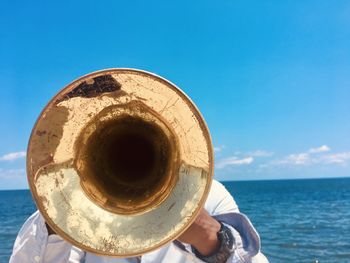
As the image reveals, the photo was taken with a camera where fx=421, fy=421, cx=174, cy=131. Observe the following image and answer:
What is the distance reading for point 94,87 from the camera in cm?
168

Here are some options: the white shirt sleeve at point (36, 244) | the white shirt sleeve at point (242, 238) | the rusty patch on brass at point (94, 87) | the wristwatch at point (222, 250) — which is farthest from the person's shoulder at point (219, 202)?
the rusty patch on brass at point (94, 87)

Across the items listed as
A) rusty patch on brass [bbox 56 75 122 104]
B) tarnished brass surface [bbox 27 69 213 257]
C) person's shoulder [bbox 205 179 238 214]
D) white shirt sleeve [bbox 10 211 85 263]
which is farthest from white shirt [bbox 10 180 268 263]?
rusty patch on brass [bbox 56 75 122 104]

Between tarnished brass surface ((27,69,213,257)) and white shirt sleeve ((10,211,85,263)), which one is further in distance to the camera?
white shirt sleeve ((10,211,85,263))

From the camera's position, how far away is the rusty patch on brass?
163cm

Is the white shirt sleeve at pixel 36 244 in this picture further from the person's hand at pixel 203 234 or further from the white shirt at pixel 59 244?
the person's hand at pixel 203 234

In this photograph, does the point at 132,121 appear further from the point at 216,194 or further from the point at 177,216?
the point at 216,194

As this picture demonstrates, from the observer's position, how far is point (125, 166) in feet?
7.62

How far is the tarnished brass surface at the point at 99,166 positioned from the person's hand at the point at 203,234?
0.40ft

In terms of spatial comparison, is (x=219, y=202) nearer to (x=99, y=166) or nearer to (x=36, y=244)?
(x=99, y=166)

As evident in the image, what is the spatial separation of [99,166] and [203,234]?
658 millimetres

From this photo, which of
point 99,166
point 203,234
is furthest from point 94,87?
point 203,234

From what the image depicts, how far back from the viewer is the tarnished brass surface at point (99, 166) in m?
1.62

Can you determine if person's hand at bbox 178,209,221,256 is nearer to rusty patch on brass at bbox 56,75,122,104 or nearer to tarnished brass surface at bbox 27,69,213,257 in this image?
tarnished brass surface at bbox 27,69,213,257

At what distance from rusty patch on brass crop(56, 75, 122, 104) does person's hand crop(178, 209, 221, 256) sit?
632mm
